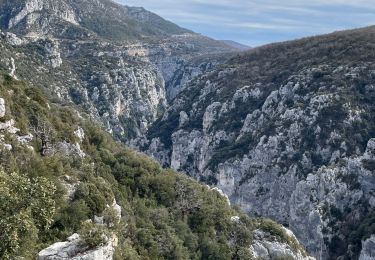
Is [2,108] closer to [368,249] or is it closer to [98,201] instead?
[98,201]

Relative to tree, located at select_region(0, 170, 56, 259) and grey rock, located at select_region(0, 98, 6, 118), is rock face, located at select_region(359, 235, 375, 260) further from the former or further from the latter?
tree, located at select_region(0, 170, 56, 259)

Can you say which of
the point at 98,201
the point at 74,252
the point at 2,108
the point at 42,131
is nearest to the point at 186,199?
the point at 42,131

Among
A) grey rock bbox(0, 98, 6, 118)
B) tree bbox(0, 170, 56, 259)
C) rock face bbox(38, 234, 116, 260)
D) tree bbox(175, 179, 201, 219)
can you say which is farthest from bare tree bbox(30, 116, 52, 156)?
rock face bbox(38, 234, 116, 260)

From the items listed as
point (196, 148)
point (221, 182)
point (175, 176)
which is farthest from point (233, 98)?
point (175, 176)

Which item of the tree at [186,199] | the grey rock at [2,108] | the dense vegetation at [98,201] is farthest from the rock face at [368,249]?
the grey rock at [2,108]

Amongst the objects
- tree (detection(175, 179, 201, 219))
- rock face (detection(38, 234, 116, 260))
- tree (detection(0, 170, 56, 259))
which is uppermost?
tree (detection(0, 170, 56, 259))

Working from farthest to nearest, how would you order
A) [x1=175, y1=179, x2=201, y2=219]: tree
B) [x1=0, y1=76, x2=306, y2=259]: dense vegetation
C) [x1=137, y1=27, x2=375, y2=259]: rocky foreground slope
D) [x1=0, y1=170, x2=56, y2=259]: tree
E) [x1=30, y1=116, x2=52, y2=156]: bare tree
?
[x1=137, y1=27, x2=375, y2=259]: rocky foreground slope
[x1=175, y1=179, x2=201, y2=219]: tree
[x1=30, y1=116, x2=52, y2=156]: bare tree
[x1=0, y1=76, x2=306, y2=259]: dense vegetation
[x1=0, y1=170, x2=56, y2=259]: tree

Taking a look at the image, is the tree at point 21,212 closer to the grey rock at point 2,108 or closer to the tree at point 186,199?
the grey rock at point 2,108
